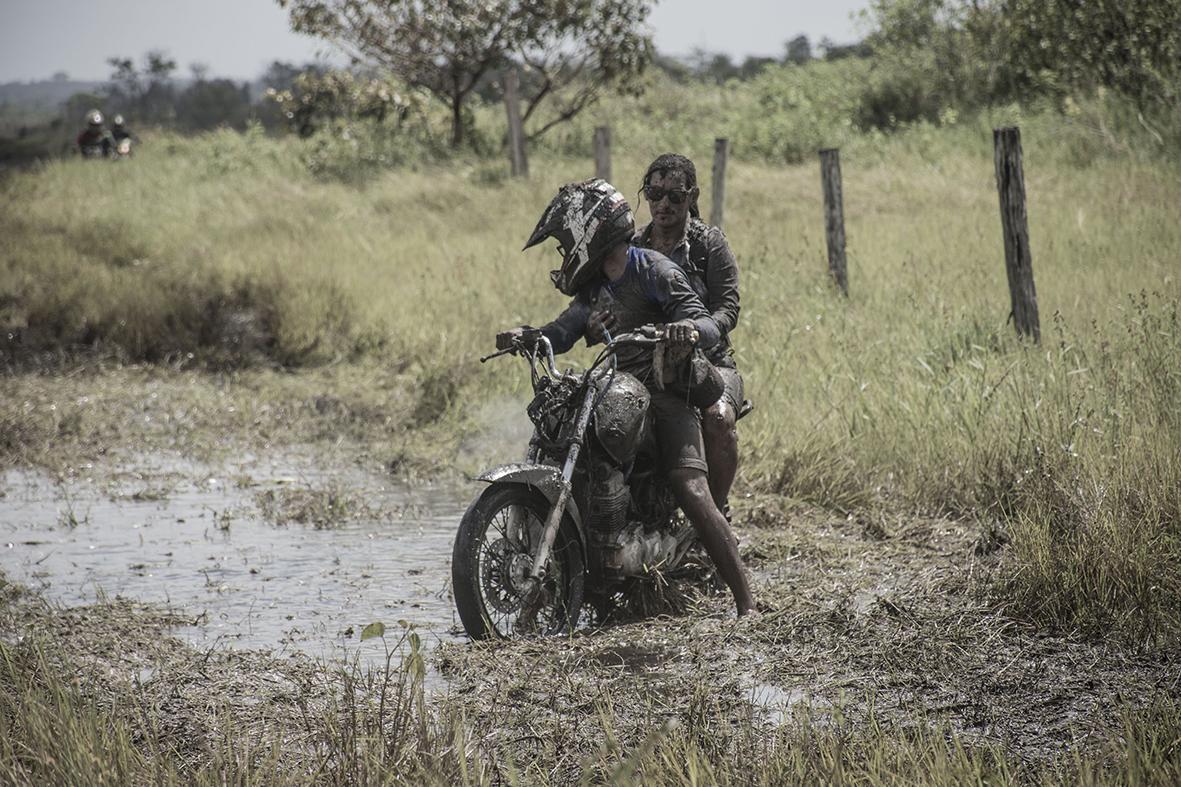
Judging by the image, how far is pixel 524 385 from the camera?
977 cm

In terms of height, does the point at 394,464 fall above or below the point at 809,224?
below

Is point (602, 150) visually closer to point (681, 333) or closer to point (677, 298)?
point (677, 298)

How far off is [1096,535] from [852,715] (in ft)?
4.82

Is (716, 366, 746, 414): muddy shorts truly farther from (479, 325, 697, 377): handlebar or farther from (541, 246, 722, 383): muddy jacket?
(479, 325, 697, 377): handlebar

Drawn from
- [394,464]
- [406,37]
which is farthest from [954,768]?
→ [406,37]

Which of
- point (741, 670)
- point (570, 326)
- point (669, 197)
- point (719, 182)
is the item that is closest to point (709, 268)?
point (669, 197)

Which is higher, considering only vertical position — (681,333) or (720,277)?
(720,277)

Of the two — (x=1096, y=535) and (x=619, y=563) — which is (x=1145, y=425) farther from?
(x=619, y=563)

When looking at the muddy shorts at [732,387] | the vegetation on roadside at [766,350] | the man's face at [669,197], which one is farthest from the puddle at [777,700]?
the man's face at [669,197]

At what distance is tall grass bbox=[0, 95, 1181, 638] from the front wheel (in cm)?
172

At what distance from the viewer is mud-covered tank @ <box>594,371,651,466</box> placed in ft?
16.5

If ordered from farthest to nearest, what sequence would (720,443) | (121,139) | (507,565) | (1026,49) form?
(121,139)
(1026,49)
(720,443)
(507,565)

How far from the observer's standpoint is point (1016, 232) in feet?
29.2

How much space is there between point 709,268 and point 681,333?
902 millimetres
